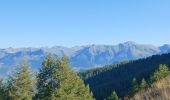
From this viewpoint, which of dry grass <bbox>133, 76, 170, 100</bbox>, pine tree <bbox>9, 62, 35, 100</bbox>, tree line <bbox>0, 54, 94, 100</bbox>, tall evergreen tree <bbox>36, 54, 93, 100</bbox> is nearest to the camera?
dry grass <bbox>133, 76, 170, 100</bbox>

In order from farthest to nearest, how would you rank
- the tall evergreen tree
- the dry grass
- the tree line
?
the tree line → the tall evergreen tree → the dry grass

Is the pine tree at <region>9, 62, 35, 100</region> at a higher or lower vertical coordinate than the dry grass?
lower

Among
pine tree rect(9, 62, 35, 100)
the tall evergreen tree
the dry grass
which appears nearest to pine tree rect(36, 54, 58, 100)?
the tall evergreen tree

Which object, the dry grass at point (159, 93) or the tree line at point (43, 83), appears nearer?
the dry grass at point (159, 93)

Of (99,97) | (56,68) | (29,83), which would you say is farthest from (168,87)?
(99,97)

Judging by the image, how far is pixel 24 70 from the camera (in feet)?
136

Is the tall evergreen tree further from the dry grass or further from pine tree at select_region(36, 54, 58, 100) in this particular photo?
the dry grass

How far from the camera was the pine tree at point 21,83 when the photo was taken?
41.1 meters

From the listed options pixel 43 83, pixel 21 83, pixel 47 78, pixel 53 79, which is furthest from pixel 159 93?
pixel 21 83

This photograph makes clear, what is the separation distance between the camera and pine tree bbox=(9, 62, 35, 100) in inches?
1619

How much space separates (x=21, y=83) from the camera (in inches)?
1620

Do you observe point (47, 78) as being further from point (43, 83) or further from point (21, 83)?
point (21, 83)

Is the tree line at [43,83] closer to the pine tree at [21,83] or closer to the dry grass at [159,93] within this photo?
the pine tree at [21,83]

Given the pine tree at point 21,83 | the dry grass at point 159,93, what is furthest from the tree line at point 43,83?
the dry grass at point 159,93
